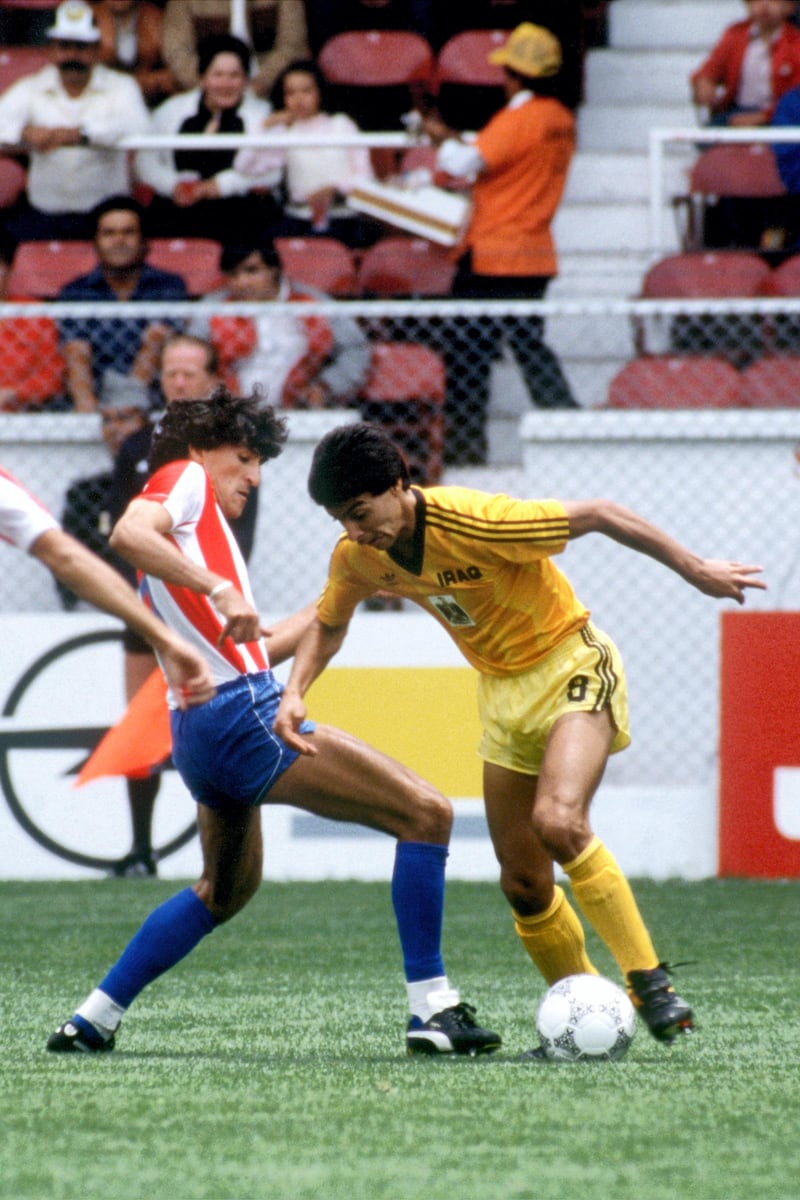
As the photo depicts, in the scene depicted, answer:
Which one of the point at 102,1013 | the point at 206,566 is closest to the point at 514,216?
the point at 206,566

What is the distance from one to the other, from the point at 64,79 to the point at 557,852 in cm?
784

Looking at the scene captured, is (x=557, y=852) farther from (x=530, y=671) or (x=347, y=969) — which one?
(x=347, y=969)

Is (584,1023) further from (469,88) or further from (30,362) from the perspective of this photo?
(469,88)

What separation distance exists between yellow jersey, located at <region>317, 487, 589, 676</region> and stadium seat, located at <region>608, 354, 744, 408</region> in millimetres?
5075

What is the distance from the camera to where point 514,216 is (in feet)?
35.4

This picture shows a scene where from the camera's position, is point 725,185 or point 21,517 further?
point 725,185

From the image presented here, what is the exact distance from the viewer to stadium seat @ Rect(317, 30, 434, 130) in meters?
12.6

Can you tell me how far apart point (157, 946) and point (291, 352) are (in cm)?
559

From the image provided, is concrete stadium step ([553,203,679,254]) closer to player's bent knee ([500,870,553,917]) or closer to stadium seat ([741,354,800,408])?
stadium seat ([741,354,800,408])

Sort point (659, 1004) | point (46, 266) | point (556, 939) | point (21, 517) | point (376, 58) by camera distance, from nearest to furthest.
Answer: point (21, 517) → point (659, 1004) → point (556, 939) → point (46, 266) → point (376, 58)

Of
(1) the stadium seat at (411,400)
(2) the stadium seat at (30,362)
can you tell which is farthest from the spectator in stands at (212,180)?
(1) the stadium seat at (411,400)

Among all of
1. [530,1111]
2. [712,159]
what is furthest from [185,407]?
[712,159]

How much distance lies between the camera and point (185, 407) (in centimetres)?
539

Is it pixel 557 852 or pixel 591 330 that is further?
pixel 591 330
